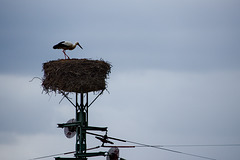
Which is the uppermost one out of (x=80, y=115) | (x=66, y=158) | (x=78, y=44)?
(x=78, y=44)

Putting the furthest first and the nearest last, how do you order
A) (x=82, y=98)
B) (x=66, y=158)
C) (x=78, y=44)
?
(x=78, y=44)
(x=82, y=98)
(x=66, y=158)

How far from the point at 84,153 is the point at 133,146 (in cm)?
159

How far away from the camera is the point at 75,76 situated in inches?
698

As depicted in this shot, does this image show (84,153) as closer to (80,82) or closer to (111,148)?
(111,148)

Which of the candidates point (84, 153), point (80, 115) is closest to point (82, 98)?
point (80, 115)

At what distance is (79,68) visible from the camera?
17844 mm

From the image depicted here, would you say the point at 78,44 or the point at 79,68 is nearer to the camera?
the point at 79,68

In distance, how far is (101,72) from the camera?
18.2m

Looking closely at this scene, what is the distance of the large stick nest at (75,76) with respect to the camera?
17.7 m

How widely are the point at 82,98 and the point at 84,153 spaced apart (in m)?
2.03

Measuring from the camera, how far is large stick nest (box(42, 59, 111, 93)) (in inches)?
697

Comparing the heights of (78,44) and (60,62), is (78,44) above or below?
above

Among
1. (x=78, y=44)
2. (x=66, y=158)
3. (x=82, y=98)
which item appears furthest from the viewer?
(x=78, y=44)

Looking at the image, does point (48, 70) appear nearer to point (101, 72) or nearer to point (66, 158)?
point (101, 72)
